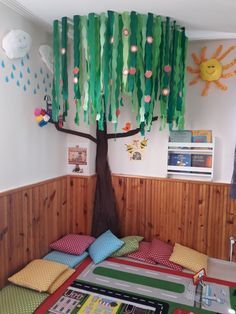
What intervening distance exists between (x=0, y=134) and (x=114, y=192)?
1234mm

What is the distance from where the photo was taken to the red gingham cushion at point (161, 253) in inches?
84.3

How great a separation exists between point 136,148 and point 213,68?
0.98 metres

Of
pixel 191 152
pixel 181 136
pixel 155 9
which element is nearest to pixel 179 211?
pixel 191 152

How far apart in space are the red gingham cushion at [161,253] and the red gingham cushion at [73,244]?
562 mm

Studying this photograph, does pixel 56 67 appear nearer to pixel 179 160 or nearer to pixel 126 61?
pixel 126 61

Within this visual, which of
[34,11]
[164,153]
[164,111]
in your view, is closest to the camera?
[34,11]

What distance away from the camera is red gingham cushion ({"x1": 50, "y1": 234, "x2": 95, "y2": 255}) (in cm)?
224

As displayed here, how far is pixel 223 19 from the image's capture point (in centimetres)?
183

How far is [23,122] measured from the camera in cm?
201

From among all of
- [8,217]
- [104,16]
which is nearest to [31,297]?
[8,217]

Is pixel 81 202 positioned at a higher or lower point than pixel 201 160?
lower

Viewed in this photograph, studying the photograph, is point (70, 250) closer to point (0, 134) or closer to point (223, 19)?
point (0, 134)

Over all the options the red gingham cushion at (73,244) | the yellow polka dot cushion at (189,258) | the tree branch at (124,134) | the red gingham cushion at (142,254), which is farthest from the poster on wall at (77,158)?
the yellow polka dot cushion at (189,258)

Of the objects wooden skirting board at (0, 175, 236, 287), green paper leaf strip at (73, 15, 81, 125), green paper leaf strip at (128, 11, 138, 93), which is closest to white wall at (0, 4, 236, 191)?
wooden skirting board at (0, 175, 236, 287)
